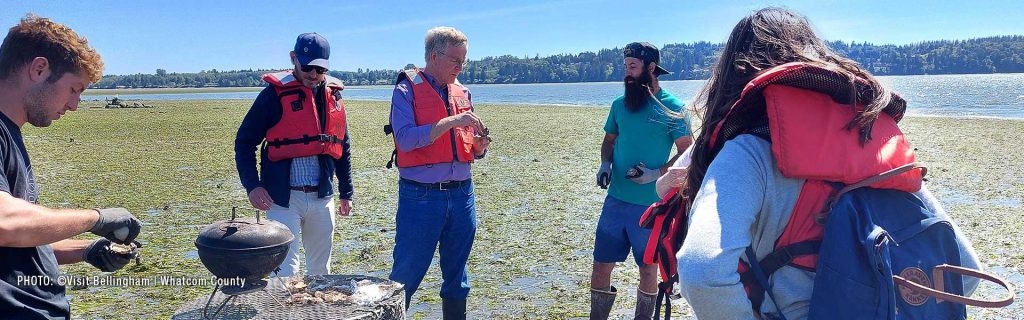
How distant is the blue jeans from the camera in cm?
463

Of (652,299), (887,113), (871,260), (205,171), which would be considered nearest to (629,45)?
(652,299)

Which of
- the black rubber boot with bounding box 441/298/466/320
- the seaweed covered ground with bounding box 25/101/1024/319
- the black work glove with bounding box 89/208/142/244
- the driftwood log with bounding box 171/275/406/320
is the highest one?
the black work glove with bounding box 89/208/142/244

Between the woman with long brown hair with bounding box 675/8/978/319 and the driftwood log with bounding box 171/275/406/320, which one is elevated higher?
the woman with long brown hair with bounding box 675/8/978/319

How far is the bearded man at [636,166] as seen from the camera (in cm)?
513

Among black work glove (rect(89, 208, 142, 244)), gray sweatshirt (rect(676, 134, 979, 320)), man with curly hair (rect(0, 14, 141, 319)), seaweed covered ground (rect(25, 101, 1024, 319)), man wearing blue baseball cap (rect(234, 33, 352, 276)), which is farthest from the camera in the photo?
seaweed covered ground (rect(25, 101, 1024, 319))

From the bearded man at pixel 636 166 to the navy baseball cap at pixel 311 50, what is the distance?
2.02 m

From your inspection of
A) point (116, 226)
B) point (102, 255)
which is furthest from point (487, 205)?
point (116, 226)

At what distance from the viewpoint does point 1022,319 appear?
18.2ft

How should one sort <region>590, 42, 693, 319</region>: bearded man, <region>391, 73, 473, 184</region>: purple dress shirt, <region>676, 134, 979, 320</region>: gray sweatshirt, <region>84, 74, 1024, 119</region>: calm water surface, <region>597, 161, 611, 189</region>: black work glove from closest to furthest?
<region>676, 134, 979, 320</region>: gray sweatshirt
<region>391, 73, 473, 184</region>: purple dress shirt
<region>590, 42, 693, 319</region>: bearded man
<region>597, 161, 611, 189</region>: black work glove
<region>84, 74, 1024, 119</region>: calm water surface

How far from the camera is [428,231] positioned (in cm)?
464

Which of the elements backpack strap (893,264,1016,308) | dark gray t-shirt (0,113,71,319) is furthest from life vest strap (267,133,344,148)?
backpack strap (893,264,1016,308)

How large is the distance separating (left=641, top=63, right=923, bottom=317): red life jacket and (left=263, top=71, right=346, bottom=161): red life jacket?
336 centimetres

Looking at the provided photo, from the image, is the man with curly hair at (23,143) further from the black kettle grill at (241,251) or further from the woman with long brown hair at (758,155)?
the woman with long brown hair at (758,155)

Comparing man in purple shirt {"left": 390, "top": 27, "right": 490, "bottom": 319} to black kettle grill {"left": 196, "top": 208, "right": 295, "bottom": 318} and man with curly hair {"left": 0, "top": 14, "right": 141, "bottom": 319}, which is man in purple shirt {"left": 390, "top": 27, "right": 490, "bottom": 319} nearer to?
black kettle grill {"left": 196, "top": 208, "right": 295, "bottom": 318}
